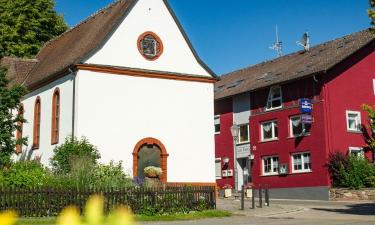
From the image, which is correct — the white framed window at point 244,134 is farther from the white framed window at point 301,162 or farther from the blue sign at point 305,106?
the blue sign at point 305,106

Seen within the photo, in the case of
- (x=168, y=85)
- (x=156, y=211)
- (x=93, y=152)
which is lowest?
(x=156, y=211)

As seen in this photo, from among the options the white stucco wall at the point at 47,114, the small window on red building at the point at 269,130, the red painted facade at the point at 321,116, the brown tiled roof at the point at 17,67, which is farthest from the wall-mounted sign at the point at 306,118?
the brown tiled roof at the point at 17,67

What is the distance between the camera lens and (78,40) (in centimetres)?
3011

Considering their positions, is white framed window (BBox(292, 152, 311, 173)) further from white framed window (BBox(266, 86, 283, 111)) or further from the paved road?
the paved road

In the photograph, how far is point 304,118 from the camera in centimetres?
3225

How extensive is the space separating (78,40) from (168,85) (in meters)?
6.17

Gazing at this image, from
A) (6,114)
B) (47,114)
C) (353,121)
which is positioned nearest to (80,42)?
(47,114)

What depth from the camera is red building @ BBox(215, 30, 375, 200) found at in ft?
107

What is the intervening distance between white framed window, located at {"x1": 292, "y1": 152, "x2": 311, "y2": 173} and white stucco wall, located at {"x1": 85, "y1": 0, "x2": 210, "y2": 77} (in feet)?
29.6

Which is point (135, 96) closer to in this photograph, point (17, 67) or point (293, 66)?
point (17, 67)

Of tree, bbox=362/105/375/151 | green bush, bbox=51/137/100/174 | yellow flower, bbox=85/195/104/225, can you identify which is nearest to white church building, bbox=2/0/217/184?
green bush, bbox=51/137/100/174

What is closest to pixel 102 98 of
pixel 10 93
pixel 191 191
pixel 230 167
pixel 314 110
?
pixel 10 93

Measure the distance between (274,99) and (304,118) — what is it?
16.0 feet

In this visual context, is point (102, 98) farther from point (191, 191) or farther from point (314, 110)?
point (314, 110)
